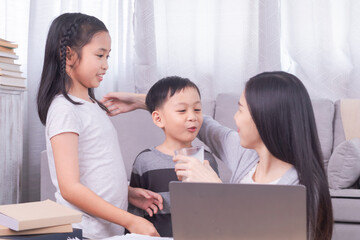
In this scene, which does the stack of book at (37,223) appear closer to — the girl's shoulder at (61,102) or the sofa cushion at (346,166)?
the girl's shoulder at (61,102)

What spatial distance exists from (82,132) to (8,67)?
1.28 m

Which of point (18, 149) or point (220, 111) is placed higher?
point (220, 111)

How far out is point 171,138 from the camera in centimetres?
153

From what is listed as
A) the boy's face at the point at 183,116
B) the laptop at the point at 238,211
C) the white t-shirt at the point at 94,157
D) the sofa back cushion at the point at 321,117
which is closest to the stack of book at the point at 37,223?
the laptop at the point at 238,211

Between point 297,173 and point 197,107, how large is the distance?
54 cm

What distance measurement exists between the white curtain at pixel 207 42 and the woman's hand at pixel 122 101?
135 cm

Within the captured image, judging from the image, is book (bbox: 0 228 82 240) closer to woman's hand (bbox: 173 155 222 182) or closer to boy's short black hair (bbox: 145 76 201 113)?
woman's hand (bbox: 173 155 222 182)

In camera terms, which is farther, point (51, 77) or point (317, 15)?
point (317, 15)

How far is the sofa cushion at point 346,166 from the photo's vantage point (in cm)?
216

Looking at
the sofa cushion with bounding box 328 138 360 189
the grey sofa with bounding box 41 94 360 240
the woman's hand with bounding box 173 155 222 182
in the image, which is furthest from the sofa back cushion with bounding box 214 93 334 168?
the woman's hand with bounding box 173 155 222 182

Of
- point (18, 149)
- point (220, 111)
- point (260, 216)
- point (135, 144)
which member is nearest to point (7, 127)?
point (18, 149)

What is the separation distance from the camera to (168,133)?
1.53 m

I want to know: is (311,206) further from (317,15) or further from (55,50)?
(317,15)

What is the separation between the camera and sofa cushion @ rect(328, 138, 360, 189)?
216cm
